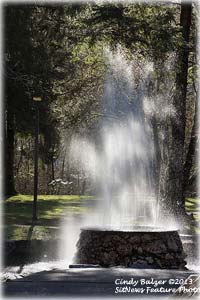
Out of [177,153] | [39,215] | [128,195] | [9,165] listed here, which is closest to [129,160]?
[128,195]

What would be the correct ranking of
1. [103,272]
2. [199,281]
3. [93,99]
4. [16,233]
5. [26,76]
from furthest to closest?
[93,99] < [26,76] < [16,233] < [103,272] < [199,281]

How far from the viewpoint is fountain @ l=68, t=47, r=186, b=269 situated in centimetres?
1050

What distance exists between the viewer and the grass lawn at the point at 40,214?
1603 cm

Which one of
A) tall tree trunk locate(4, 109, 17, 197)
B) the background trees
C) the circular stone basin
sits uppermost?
the background trees

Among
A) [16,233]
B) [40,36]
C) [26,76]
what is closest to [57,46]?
[40,36]

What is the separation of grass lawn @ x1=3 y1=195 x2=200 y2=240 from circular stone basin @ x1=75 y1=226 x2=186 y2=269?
4839 millimetres

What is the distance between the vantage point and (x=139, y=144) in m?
21.6

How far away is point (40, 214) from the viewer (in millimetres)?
21062

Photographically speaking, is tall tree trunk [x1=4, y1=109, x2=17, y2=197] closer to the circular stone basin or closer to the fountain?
the fountain

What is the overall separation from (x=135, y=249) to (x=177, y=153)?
8.81 meters

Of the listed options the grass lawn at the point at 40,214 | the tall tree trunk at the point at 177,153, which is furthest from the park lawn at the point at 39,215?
the tall tree trunk at the point at 177,153

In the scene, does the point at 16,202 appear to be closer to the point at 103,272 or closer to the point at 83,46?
the point at 83,46

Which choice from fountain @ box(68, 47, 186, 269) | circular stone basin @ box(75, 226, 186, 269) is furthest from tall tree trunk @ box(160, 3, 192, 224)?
circular stone basin @ box(75, 226, 186, 269)

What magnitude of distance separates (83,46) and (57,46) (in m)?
6.23
